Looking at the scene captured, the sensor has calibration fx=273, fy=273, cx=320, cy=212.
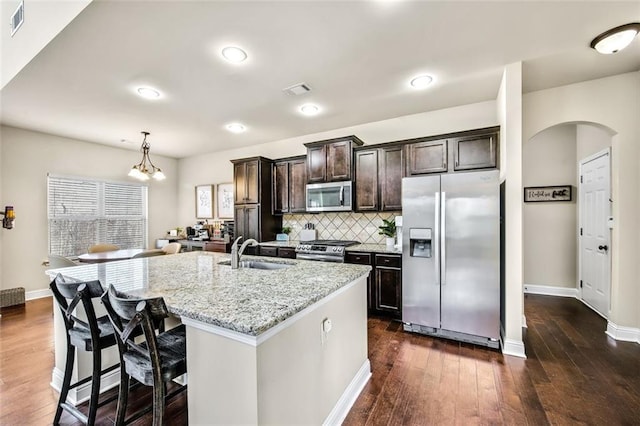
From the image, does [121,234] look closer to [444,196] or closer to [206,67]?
[206,67]

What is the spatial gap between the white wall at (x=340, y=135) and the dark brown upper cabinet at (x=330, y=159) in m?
0.45

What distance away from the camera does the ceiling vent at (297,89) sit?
294 centimetres

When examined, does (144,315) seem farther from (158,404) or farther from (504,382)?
(504,382)

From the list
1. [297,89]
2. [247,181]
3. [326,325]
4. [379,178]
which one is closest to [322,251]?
[379,178]

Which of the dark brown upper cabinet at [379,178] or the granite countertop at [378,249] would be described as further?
the dark brown upper cabinet at [379,178]

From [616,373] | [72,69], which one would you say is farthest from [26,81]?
[616,373]

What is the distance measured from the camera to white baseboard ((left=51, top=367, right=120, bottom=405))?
193 cm

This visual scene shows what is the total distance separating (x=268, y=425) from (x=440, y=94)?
352cm

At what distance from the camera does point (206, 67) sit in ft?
8.37

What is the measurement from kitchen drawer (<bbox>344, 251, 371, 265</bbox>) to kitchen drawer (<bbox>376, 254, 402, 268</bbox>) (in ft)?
0.46

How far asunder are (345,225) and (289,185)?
1.19m

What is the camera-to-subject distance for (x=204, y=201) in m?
6.16

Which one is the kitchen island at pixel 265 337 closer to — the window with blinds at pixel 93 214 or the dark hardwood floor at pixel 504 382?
the dark hardwood floor at pixel 504 382

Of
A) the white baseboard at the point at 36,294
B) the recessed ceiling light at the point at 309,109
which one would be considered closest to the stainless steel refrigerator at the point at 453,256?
the recessed ceiling light at the point at 309,109
